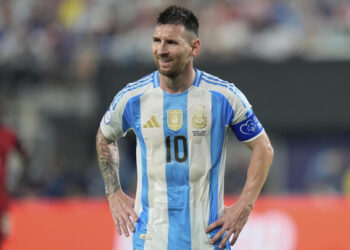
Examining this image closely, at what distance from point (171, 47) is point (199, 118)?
475 millimetres

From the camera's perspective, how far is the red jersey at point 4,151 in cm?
759

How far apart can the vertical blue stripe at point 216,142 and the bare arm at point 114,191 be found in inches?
19.2

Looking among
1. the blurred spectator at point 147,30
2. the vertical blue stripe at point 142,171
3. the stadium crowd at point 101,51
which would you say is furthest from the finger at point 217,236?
the blurred spectator at point 147,30

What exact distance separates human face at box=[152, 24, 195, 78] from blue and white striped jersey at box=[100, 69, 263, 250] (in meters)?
0.23

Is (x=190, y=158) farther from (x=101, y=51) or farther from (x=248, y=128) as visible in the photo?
(x=101, y=51)

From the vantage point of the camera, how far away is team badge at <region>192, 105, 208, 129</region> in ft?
14.8

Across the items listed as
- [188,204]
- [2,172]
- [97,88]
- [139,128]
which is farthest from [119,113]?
[97,88]

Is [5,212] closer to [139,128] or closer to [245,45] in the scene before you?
[139,128]

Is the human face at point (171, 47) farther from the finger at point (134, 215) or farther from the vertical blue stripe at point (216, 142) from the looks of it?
the finger at point (134, 215)

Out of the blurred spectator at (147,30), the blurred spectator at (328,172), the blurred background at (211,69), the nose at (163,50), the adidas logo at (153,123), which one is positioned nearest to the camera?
the nose at (163,50)

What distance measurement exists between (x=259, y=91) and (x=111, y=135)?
8.77 meters

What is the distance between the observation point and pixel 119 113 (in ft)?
15.3

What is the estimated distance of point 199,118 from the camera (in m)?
4.52

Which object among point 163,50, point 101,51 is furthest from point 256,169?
point 101,51
